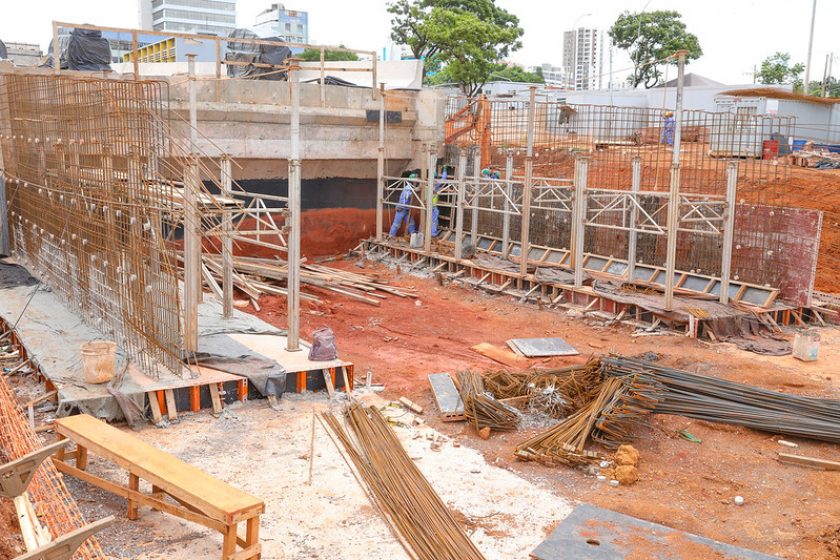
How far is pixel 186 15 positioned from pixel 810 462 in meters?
124

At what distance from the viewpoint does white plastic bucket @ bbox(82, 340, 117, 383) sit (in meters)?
9.71

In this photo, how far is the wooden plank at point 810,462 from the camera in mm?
8915

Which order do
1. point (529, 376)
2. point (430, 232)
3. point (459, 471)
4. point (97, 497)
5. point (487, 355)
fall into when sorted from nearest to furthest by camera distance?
point (97, 497) → point (459, 471) → point (529, 376) → point (487, 355) → point (430, 232)

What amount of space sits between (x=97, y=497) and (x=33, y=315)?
19.9ft

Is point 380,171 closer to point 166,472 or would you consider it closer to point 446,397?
point 446,397

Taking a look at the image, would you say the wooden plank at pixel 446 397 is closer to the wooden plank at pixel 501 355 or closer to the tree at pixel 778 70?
the wooden plank at pixel 501 355

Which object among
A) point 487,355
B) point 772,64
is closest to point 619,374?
point 487,355

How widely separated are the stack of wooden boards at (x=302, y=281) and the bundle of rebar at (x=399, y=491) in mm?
7936

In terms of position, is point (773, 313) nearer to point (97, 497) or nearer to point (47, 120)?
point (97, 497)

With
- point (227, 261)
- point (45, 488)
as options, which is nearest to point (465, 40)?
point (227, 261)

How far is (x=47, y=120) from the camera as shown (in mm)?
13703

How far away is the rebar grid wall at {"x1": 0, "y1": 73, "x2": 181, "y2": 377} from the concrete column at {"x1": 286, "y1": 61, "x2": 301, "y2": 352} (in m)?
1.53

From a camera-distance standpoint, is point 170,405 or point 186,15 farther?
point 186,15

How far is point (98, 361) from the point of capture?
9.74 m
